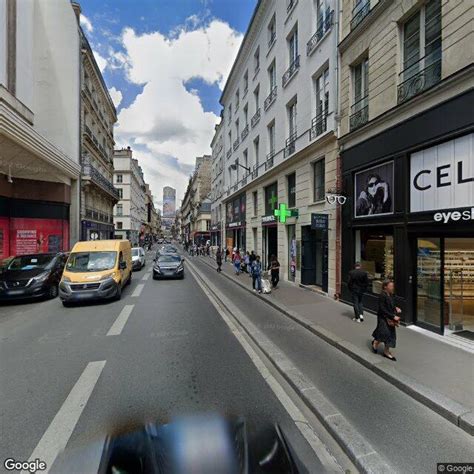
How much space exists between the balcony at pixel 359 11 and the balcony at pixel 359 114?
240cm

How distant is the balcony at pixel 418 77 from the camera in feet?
21.0

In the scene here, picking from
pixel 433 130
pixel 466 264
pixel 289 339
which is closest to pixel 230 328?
pixel 289 339

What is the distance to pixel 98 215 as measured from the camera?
2750cm

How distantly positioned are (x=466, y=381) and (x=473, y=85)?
5193 millimetres

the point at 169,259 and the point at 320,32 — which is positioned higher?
the point at 320,32

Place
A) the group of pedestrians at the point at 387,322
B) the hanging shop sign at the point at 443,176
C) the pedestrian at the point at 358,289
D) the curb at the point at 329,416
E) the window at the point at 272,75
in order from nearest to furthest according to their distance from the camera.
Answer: the curb at the point at 329,416, the group of pedestrians at the point at 387,322, the hanging shop sign at the point at 443,176, the pedestrian at the point at 358,289, the window at the point at 272,75

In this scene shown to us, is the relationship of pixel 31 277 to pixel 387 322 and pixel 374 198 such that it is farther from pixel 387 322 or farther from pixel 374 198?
pixel 374 198

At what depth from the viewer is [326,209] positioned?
10578 mm

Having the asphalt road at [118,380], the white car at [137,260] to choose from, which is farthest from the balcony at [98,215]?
the asphalt road at [118,380]

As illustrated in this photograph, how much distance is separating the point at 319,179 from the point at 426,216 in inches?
222

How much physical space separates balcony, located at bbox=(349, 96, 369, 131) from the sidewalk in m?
5.66

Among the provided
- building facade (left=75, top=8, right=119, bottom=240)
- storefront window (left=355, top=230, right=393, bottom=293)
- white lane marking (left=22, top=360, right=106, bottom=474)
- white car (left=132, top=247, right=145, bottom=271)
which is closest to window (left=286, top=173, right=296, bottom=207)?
storefront window (left=355, top=230, right=393, bottom=293)

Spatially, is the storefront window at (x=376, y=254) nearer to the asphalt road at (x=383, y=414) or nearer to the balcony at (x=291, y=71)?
the asphalt road at (x=383, y=414)

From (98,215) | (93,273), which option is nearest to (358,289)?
(93,273)
